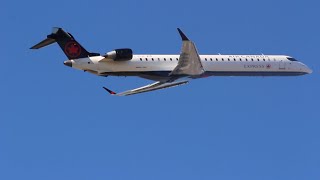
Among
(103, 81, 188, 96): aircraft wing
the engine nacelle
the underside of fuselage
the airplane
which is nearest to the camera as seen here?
the engine nacelle

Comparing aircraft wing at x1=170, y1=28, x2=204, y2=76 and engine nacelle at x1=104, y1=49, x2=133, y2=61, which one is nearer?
aircraft wing at x1=170, y1=28, x2=204, y2=76

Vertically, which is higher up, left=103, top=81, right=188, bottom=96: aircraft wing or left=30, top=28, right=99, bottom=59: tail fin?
left=30, top=28, right=99, bottom=59: tail fin

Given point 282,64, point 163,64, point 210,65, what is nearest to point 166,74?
point 163,64

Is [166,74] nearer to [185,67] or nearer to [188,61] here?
[185,67]

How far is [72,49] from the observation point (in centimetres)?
4950

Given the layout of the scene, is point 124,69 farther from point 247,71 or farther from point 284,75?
point 284,75

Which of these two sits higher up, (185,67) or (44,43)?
(44,43)

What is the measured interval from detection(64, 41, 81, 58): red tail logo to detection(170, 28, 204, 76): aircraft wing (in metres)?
7.01

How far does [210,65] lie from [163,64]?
404cm

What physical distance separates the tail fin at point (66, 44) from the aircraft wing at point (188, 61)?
6371mm

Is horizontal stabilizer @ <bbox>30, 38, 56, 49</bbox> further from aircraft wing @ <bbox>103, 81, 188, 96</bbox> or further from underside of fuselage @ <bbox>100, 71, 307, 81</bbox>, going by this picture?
aircraft wing @ <bbox>103, 81, 188, 96</bbox>

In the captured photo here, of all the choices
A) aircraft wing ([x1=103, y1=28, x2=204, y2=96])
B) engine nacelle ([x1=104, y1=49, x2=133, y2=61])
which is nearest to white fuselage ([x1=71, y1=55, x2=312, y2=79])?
engine nacelle ([x1=104, y1=49, x2=133, y2=61])

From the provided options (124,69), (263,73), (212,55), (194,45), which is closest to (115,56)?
(124,69)

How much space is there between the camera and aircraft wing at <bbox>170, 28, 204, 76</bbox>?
47.5 metres
